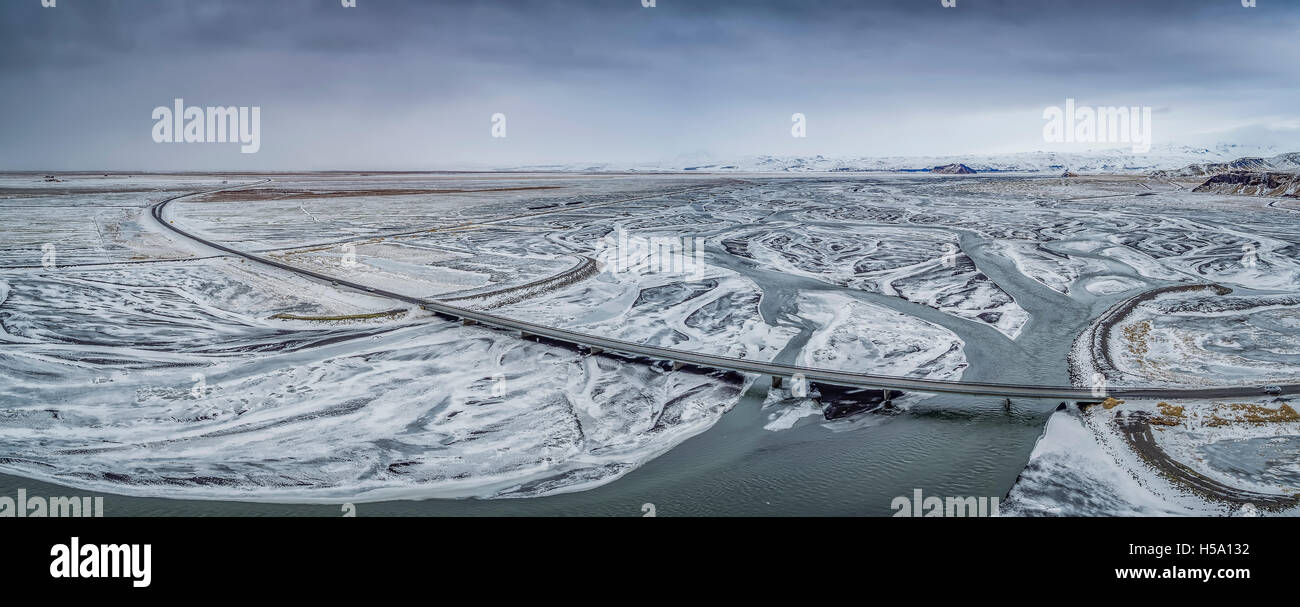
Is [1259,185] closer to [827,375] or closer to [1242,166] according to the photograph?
[827,375]

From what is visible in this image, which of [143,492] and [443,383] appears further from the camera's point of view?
[443,383]

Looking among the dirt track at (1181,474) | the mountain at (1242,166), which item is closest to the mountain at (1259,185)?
the mountain at (1242,166)

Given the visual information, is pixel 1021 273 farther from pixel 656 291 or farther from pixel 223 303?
pixel 223 303

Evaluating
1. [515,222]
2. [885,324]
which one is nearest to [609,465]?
[885,324]

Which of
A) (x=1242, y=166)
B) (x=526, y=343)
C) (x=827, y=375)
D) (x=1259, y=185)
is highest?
(x=1242, y=166)

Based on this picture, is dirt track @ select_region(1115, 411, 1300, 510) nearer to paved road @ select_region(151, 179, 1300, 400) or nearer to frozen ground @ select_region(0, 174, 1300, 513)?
frozen ground @ select_region(0, 174, 1300, 513)

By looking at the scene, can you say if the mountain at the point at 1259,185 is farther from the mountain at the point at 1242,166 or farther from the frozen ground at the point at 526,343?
the mountain at the point at 1242,166

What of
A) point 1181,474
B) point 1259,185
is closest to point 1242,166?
point 1259,185

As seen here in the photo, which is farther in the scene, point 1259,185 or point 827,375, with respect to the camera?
point 1259,185

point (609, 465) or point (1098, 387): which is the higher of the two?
point (1098, 387)
